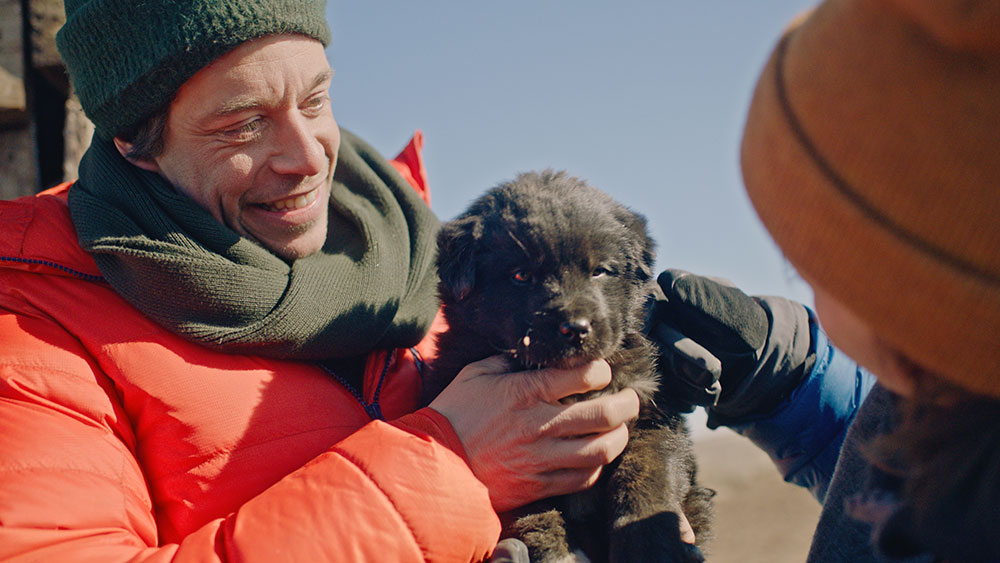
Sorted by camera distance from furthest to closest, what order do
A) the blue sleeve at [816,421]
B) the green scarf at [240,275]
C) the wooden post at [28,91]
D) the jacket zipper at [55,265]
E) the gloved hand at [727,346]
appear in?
the wooden post at [28,91] < the blue sleeve at [816,421] < the gloved hand at [727,346] < the green scarf at [240,275] < the jacket zipper at [55,265]

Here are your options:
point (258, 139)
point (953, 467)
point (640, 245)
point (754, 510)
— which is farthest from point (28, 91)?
point (754, 510)

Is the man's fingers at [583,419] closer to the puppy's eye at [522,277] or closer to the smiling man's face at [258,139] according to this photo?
the puppy's eye at [522,277]

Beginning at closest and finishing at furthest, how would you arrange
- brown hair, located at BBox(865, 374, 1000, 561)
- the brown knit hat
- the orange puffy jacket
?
the brown knit hat → brown hair, located at BBox(865, 374, 1000, 561) → the orange puffy jacket

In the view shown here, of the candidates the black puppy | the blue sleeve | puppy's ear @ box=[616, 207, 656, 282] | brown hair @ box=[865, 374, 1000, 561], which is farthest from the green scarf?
brown hair @ box=[865, 374, 1000, 561]

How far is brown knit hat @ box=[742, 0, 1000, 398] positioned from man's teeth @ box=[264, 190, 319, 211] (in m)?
1.88

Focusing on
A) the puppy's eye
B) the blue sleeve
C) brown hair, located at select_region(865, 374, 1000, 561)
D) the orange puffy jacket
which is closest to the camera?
brown hair, located at select_region(865, 374, 1000, 561)

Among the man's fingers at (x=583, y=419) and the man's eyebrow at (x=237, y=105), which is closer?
the man's fingers at (x=583, y=419)

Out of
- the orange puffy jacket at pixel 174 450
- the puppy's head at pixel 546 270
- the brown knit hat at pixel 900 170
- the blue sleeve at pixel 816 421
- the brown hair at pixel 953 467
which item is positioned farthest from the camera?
the blue sleeve at pixel 816 421

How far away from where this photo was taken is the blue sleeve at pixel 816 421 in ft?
8.81

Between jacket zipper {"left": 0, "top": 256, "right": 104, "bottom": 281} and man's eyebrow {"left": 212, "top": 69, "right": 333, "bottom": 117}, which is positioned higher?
man's eyebrow {"left": 212, "top": 69, "right": 333, "bottom": 117}

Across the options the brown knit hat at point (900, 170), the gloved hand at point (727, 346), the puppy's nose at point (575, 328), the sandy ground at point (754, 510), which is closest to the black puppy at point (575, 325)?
the puppy's nose at point (575, 328)

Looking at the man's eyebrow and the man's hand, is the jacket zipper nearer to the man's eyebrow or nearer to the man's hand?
the man's eyebrow

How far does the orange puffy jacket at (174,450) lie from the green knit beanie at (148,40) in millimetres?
456

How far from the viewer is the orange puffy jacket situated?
178 cm
